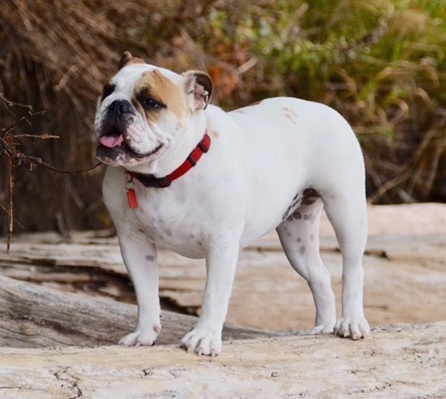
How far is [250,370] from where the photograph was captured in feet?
11.7

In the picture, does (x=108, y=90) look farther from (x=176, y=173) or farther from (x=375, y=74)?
(x=375, y=74)

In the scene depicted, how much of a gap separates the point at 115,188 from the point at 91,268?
1.94 meters

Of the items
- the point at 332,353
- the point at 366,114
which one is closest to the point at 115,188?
the point at 332,353

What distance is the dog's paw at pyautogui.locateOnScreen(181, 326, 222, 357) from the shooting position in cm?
359

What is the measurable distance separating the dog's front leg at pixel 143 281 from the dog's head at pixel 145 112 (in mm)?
450

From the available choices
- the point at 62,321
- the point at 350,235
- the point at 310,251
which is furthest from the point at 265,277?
the point at 350,235

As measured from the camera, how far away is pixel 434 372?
382 centimetres

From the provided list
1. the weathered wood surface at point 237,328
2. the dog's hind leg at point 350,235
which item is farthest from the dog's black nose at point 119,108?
the dog's hind leg at point 350,235

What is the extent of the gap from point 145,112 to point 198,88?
0.25 m

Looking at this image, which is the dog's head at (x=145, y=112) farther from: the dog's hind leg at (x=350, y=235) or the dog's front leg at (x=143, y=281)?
the dog's hind leg at (x=350, y=235)

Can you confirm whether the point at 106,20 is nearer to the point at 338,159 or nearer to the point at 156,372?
the point at 338,159

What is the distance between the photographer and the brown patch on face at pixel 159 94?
137 inches

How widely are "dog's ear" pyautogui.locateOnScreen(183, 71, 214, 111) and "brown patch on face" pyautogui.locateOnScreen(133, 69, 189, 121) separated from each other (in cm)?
3

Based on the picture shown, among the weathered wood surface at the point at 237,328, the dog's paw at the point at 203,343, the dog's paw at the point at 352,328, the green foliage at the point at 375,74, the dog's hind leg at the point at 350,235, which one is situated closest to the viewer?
the weathered wood surface at the point at 237,328
